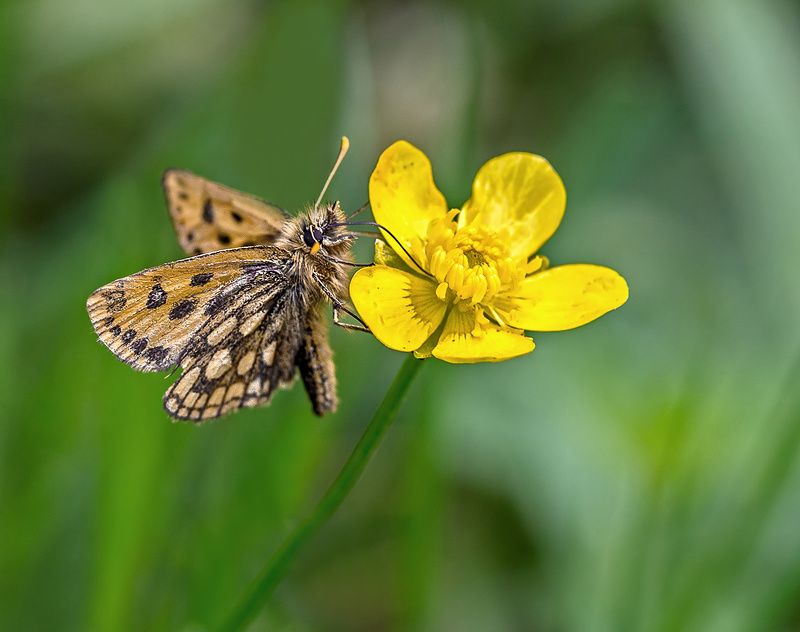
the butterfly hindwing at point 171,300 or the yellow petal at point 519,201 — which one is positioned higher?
the yellow petal at point 519,201

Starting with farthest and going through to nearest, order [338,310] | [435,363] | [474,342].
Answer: [435,363], [338,310], [474,342]

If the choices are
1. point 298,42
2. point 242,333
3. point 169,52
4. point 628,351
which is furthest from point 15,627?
point 169,52

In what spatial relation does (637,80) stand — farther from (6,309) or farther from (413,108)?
(6,309)

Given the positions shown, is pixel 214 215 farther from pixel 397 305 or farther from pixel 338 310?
pixel 397 305

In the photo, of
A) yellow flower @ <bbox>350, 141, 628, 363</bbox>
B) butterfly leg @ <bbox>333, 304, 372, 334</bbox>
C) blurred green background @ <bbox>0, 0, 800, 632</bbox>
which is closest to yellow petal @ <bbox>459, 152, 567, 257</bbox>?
yellow flower @ <bbox>350, 141, 628, 363</bbox>

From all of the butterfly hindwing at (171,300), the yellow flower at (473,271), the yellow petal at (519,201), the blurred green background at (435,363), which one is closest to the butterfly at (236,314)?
the butterfly hindwing at (171,300)

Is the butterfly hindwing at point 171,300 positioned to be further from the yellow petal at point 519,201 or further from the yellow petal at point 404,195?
the yellow petal at point 519,201

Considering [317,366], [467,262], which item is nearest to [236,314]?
[317,366]
